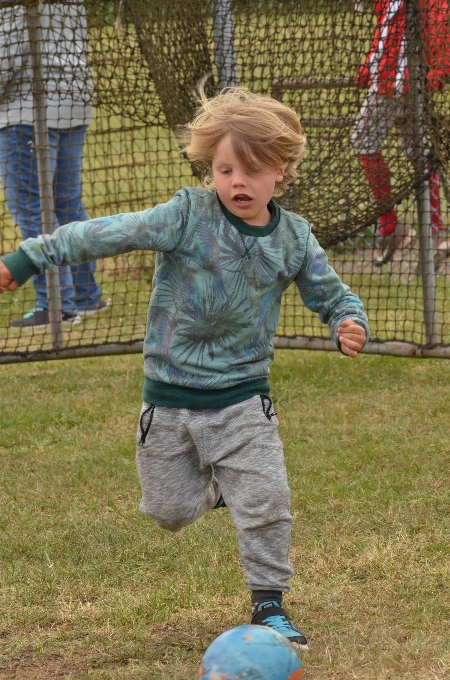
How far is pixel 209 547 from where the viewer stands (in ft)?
13.1

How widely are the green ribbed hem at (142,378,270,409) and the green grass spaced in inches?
26.9

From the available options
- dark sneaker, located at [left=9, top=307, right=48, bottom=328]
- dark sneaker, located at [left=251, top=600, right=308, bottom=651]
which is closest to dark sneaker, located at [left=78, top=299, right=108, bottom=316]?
dark sneaker, located at [left=9, top=307, right=48, bottom=328]

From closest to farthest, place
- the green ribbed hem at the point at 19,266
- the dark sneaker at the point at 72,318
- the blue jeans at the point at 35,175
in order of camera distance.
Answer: the green ribbed hem at the point at 19,266 < the blue jeans at the point at 35,175 < the dark sneaker at the point at 72,318

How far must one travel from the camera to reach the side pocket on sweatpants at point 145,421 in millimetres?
3445

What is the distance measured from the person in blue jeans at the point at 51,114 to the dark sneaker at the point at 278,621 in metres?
3.31

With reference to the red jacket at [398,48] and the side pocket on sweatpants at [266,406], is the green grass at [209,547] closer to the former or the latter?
Answer: the side pocket on sweatpants at [266,406]

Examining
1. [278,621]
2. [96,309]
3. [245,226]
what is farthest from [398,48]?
[278,621]

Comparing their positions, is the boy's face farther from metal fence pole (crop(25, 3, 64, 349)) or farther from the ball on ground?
metal fence pole (crop(25, 3, 64, 349))

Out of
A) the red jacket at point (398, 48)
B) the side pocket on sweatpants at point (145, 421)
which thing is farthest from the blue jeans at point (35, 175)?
the side pocket on sweatpants at point (145, 421)

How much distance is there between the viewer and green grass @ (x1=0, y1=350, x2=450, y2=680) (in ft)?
10.7

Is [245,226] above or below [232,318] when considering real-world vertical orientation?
above

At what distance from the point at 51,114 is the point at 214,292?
3601 millimetres

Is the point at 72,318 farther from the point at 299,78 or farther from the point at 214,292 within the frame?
the point at 214,292

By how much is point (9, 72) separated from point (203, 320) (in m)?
3.35
